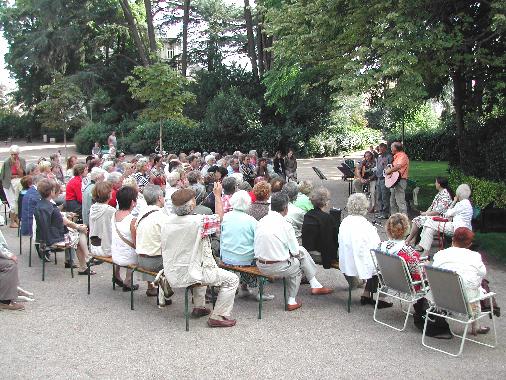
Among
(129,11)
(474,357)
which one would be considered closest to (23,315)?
(474,357)

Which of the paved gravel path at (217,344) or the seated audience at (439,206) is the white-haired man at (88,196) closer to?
the paved gravel path at (217,344)

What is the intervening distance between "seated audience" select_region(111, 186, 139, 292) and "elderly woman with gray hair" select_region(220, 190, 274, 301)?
1.16 meters

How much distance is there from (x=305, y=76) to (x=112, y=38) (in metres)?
27.6

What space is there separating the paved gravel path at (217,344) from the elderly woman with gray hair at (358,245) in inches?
17.7

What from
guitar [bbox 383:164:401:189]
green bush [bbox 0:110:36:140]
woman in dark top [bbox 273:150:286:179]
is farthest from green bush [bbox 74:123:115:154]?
guitar [bbox 383:164:401:189]

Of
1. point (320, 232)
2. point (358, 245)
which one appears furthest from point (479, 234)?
point (358, 245)

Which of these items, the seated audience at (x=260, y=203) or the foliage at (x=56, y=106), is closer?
the seated audience at (x=260, y=203)

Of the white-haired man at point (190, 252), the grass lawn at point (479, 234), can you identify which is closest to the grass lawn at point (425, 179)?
the grass lawn at point (479, 234)

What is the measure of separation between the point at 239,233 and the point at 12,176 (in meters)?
7.71

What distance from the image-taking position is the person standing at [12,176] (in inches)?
503

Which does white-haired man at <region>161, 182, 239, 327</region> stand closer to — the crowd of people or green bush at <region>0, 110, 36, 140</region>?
the crowd of people

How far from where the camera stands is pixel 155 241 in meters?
7.06

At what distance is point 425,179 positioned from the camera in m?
21.7

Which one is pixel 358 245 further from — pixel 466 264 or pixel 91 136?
pixel 91 136
